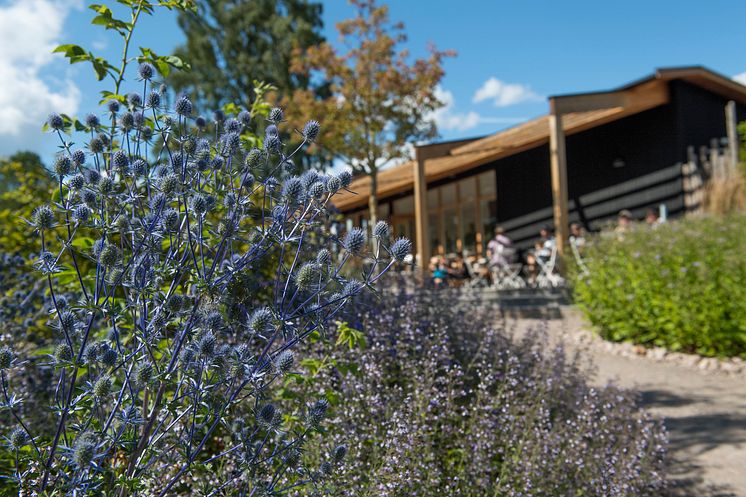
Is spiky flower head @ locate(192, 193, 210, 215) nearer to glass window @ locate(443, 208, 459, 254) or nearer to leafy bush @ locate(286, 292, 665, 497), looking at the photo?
leafy bush @ locate(286, 292, 665, 497)

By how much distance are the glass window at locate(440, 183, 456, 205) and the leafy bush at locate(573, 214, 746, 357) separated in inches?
450

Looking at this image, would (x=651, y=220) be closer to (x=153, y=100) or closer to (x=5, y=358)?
(x=153, y=100)

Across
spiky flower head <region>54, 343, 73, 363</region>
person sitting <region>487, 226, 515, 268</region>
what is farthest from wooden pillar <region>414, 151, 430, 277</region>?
spiky flower head <region>54, 343, 73, 363</region>

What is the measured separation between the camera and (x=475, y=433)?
2957 millimetres

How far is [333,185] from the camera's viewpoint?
63.9 inches

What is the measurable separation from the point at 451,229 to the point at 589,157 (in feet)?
18.8

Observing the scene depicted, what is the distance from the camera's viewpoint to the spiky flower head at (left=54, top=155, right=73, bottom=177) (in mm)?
1709

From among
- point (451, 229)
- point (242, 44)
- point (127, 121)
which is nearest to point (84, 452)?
point (127, 121)

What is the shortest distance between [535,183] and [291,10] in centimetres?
1713

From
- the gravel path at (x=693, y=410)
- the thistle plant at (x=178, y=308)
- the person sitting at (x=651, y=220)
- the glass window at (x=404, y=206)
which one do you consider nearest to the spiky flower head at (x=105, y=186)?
the thistle plant at (x=178, y=308)

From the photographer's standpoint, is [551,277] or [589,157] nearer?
[551,277]

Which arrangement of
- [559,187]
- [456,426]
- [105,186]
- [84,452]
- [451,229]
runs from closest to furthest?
[84,452] → [105,186] → [456,426] → [559,187] → [451,229]

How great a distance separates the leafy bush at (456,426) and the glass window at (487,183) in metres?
14.0

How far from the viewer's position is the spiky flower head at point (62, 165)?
67.3 inches
